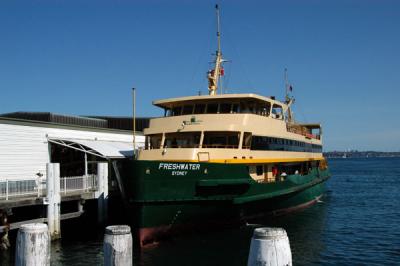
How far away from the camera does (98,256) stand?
15828mm

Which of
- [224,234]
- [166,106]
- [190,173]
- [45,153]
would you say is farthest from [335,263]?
[45,153]

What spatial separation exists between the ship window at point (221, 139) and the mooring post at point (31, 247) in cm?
1323

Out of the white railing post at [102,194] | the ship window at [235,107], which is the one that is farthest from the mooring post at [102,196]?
the ship window at [235,107]

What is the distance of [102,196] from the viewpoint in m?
20.9

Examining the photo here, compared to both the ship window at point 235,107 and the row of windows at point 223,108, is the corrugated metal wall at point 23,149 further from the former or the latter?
the ship window at point 235,107

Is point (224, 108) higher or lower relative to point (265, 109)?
lower

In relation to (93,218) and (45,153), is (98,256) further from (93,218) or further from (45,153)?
(45,153)

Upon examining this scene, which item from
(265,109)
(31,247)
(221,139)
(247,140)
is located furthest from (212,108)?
(31,247)

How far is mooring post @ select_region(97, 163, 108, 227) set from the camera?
67.8ft

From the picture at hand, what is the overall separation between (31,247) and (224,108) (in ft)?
48.9

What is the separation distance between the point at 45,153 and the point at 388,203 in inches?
987

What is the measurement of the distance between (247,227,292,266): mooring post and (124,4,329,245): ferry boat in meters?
11.0

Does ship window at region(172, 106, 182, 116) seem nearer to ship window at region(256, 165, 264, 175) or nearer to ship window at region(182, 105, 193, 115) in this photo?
ship window at region(182, 105, 193, 115)

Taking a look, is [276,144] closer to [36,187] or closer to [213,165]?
[213,165]
